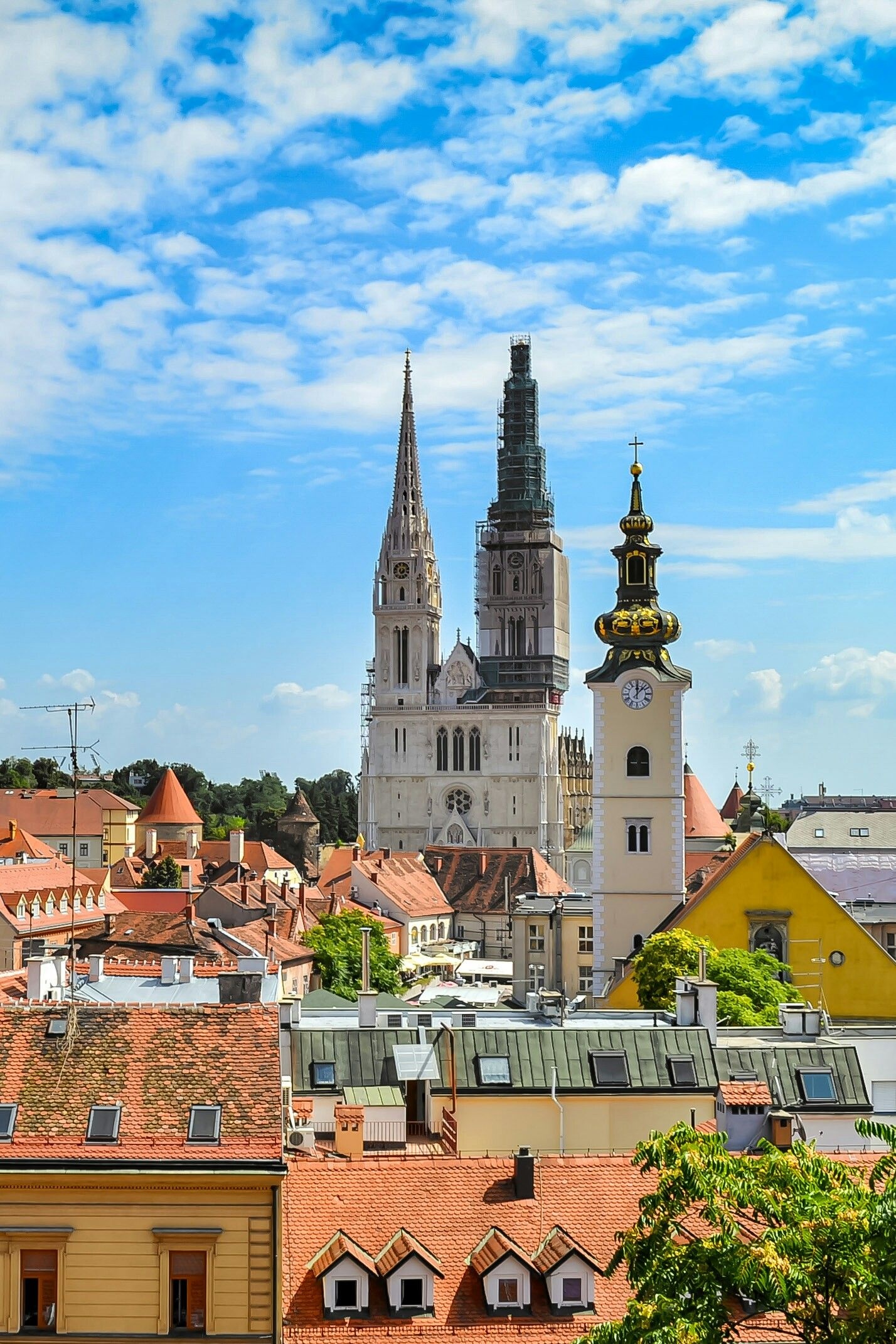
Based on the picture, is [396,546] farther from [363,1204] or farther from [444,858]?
[363,1204]

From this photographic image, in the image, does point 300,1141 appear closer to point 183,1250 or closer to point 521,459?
point 183,1250

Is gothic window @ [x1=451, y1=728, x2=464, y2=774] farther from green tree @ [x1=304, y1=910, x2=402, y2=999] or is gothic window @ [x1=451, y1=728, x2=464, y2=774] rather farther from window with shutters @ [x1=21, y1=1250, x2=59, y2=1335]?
window with shutters @ [x1=21, y1=1250, x2=59, y2=1335]

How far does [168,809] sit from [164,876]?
3426 centimetres

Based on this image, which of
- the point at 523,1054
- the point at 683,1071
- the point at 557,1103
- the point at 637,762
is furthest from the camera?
the point at 637,762

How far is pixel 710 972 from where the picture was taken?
4362 centimetres

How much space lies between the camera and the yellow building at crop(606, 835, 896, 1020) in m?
47.3

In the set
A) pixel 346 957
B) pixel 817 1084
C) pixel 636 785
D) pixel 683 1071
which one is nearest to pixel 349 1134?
pixel 683 1071

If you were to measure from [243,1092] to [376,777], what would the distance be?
13328 cm

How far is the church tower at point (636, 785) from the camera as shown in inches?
2245

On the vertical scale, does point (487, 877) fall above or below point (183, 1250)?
above

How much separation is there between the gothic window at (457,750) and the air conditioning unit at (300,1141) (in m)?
130

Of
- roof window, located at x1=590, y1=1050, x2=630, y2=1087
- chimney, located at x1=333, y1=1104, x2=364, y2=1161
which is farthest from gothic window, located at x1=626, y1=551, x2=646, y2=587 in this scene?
chimney, located at x1=333, y1=1104, x2=364, y2=1161

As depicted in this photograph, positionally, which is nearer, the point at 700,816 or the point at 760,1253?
the point at 760,1253

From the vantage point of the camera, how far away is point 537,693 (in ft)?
516
